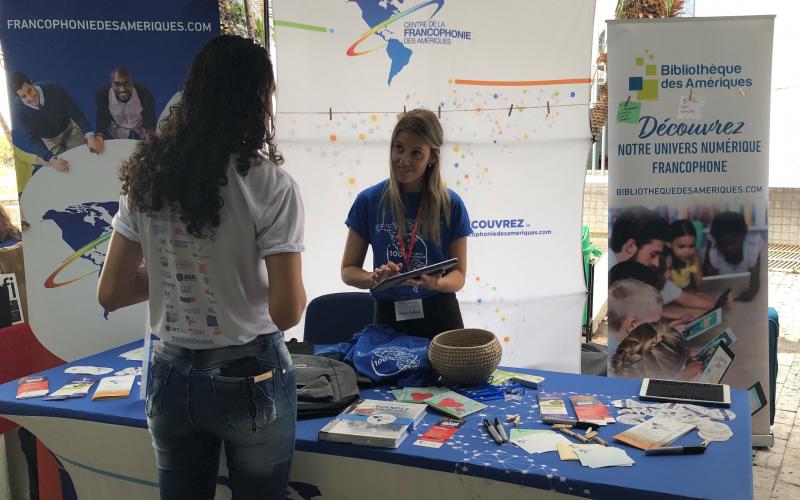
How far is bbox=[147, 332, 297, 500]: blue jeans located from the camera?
127cm

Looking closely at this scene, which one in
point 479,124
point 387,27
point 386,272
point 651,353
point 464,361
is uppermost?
point 387,27

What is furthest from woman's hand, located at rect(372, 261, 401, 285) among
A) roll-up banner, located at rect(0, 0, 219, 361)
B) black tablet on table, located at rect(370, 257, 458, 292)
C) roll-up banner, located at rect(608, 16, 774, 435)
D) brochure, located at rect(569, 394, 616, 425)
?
roll-up banner, located at rect(608, 16, 774, 435)

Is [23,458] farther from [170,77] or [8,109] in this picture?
[170,77]

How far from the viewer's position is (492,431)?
156cm

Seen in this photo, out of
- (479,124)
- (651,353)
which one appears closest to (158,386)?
(479,124)

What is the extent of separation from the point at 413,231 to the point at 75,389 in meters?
1.15

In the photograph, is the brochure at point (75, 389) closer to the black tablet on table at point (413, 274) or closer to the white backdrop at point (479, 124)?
the black tablet on table at point (413, 274)

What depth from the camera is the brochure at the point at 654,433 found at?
1.48m

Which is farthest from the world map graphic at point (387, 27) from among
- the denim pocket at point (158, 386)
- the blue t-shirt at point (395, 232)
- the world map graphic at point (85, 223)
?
the denim pocket at point (158, 386)

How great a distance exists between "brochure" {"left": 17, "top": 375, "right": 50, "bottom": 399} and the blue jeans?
2.61ft

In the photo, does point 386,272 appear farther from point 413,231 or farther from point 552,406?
point 552,406

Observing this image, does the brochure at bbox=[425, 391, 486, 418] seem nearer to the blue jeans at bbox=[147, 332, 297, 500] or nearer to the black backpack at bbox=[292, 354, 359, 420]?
the black backpack at bbox=[292, 354, 359, 420]

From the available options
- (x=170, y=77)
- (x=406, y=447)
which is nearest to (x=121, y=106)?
(x=170, y=77)

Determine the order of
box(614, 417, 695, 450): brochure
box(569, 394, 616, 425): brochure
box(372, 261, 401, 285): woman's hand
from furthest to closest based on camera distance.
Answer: box(372, 261, 401, 285): woman's hand, box(569, 394, 616, 425): brochure, box(614, 417, 695, 450): brochure
